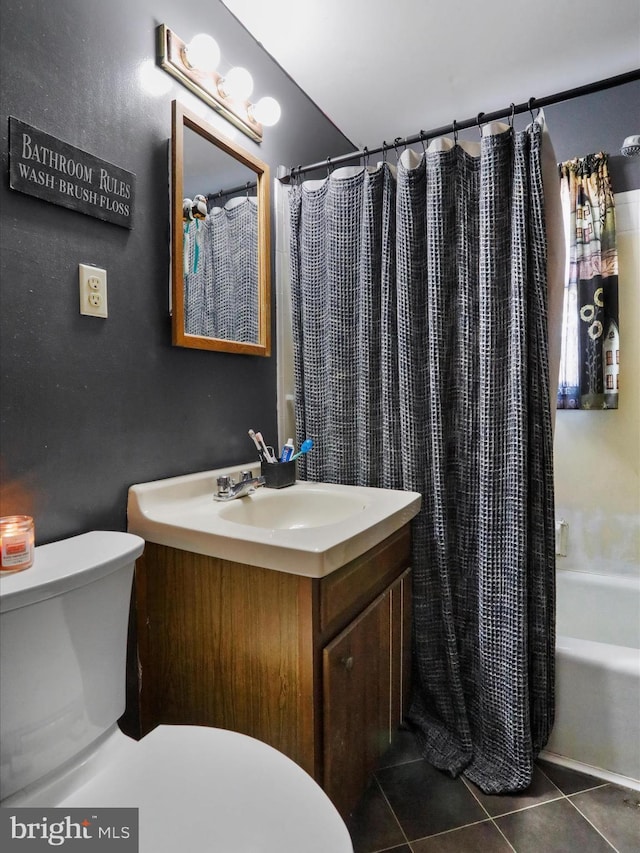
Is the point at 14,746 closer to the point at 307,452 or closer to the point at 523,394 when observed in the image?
the point at 307,452

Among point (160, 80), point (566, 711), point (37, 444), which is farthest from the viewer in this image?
point (566, 711)

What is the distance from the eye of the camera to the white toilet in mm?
687

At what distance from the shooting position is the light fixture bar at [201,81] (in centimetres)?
122

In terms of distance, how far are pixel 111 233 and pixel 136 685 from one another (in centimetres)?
112

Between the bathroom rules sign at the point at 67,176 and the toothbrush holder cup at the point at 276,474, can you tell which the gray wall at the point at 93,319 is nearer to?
the bathroom rules sign at the point at 67,176

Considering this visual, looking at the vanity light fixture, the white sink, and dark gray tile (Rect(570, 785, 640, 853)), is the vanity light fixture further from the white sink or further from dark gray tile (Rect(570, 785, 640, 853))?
dark gray tile (Rect(570, 785, 640, 853))

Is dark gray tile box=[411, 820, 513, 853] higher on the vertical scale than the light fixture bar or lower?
lower

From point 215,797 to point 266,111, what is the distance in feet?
5.79

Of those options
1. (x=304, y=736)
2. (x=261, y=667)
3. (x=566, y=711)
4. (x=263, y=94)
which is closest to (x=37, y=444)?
(x=261, y=667)

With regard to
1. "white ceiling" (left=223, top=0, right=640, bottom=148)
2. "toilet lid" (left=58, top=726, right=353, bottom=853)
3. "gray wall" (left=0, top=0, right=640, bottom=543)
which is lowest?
"toilet lid" (left=58, top=726, right=353, bottom=853)

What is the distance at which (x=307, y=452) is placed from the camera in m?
1.68

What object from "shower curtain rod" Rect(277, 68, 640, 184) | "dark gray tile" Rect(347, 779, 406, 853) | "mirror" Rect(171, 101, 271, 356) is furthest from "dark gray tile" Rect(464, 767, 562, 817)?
"shower curtain rod" Rect(277, 68, 640, 184)

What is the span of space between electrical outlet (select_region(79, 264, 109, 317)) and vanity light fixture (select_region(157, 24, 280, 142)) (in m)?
0.61

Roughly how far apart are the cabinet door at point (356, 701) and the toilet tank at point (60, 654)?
430mm
